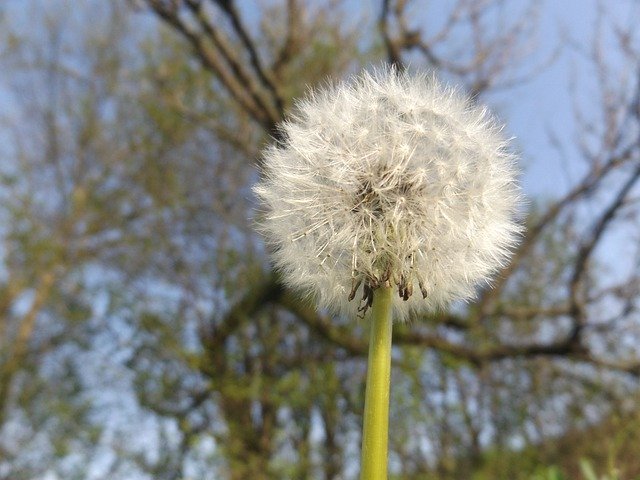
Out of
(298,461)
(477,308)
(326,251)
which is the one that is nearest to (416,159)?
(326,251)

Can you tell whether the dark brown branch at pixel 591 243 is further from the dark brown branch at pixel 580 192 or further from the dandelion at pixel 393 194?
the dandelion at pixel 393 194

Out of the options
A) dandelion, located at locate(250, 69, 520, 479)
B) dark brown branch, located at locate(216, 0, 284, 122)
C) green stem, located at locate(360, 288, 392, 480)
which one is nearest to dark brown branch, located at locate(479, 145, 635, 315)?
dark brown branch, located at locate(216, 0, 284, 122)

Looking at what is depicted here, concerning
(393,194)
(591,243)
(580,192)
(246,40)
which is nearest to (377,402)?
(393,194)

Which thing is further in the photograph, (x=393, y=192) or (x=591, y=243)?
(x=591, y=243)

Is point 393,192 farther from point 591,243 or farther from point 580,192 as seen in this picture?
point 580,192

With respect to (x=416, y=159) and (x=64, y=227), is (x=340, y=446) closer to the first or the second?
(x=64, y=227)

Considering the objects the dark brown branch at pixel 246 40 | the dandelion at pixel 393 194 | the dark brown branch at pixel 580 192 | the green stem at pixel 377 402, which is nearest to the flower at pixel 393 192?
the dandelion at pixel 393 194

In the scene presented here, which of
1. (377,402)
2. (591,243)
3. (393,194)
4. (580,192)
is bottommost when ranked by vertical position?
(377,402)

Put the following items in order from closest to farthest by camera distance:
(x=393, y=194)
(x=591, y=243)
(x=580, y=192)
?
1. (x=393, y=194)
2. (x=591, y=243)
3. (x=580, y=192)

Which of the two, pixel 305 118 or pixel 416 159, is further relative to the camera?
pixel 305 118
